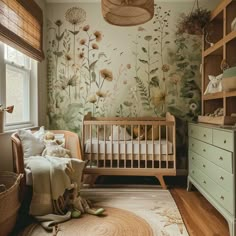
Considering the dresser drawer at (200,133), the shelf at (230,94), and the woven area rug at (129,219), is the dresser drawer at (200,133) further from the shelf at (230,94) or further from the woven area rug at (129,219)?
the woven area rug at (129,219)

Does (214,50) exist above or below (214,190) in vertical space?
above

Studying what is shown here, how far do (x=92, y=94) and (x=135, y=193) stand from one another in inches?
58.8

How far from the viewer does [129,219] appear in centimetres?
203

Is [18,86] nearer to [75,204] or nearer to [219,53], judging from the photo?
[75,204]

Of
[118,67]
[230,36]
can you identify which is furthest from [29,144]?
[230,36]

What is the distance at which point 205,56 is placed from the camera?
287 cm

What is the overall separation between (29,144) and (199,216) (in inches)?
67.7

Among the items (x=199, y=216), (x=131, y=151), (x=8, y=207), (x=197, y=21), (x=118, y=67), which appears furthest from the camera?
(x=118, y=67)

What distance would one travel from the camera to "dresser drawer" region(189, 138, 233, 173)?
1749mm

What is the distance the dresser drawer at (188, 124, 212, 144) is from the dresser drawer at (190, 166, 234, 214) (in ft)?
1.11

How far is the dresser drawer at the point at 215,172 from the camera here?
1744 millimetres

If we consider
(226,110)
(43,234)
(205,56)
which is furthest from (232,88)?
(43,234)

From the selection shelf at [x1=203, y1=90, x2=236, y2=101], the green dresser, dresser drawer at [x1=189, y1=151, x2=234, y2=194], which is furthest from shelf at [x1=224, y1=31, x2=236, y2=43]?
dresser drawer at [x1=189, y1=151, x2=234, y2=194]

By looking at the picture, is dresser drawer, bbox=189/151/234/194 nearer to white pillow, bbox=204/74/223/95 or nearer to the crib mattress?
the crib mattress
